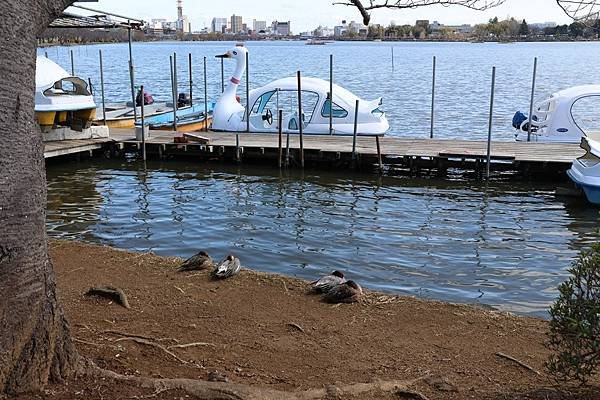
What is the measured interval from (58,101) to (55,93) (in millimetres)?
611

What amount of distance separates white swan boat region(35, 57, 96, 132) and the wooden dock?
0.76 meters

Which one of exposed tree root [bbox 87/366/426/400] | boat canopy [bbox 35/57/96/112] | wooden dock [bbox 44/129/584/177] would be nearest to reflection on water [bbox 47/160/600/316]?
wooden dock [bbox 44/129/584/177]

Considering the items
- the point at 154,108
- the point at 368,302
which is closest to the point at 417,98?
the point at 154,108

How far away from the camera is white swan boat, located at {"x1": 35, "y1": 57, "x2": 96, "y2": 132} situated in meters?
19.5

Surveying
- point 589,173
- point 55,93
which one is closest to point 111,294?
point 589,173

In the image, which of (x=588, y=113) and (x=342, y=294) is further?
(x=588, y=113)

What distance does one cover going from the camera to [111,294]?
684cm

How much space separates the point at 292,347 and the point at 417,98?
33.9 meters

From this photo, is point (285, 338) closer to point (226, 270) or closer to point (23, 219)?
point (226, 270)

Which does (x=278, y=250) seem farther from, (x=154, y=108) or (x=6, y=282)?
(x=154, y=108)

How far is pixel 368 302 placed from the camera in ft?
23.8

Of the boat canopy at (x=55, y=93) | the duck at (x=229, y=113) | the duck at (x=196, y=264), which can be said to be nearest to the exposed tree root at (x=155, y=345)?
the duck at (x=196, y=264)

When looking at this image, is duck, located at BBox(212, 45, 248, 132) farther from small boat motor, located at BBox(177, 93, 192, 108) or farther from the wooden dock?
small boat motor, located at BBox(177, 93, 192, 108)

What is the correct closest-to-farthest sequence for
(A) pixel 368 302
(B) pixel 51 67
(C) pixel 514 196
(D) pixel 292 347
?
1. (D) pixel 292 347
2. (A) pixel 368 302
3. (C) pixel 514 196
4. (B) pixel 51 67
